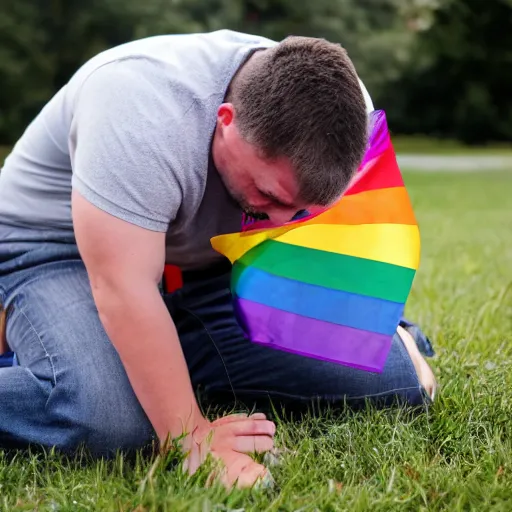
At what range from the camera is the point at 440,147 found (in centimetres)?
2691

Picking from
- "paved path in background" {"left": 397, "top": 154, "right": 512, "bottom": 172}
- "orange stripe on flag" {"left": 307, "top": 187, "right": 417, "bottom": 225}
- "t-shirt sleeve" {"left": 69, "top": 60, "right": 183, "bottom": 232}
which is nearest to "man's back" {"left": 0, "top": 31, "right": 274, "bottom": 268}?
"t-shirt sleeve" {"left": 69, "top": 60, "right": 183, "bottom": 232}

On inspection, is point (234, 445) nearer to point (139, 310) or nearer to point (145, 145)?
point (139, 310)

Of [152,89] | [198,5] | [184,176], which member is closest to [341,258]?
[184,176]

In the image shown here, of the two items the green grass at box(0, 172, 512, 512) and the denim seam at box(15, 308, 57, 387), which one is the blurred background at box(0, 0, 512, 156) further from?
the green grass at box(0, 172, 512, 512)

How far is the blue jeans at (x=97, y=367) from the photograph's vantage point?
207 centimetres

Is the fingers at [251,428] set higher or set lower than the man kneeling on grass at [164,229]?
lower

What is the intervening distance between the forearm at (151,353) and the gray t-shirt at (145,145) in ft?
0.58

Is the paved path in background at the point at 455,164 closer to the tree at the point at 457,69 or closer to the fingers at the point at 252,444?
the tree at the point at 457,69

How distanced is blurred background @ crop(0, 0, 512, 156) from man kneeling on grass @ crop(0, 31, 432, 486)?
18.1 metres

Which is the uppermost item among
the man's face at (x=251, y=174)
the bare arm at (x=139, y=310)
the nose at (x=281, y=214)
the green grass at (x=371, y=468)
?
the man's face at (x=251, y=174)

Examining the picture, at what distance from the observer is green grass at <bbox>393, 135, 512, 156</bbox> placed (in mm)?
24344

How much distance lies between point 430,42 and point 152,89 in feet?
91.6

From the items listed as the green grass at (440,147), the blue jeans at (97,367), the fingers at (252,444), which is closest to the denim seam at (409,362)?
the blue jeans at (97,367)

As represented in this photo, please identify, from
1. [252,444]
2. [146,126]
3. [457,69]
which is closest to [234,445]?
[252,444]
